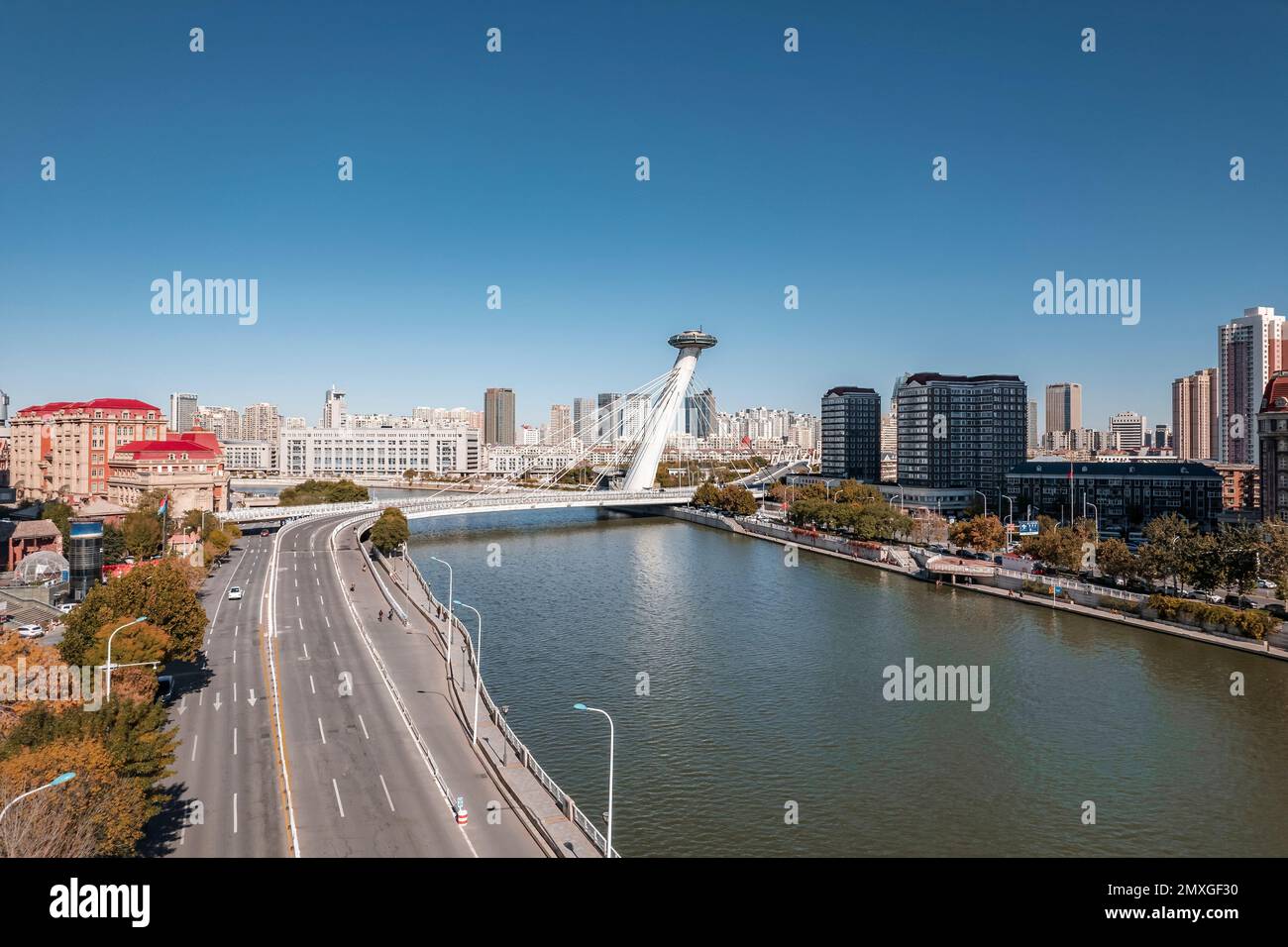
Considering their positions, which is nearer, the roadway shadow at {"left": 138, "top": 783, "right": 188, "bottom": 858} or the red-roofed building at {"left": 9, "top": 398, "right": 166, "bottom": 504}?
the roadway shadow at {"left": 138, "top": 783, "right": 188, "bottom": 858}

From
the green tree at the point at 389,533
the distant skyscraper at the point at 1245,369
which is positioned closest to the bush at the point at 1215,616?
the green tree at the point at 389,533

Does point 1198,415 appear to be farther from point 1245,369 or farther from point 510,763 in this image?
point 510,763

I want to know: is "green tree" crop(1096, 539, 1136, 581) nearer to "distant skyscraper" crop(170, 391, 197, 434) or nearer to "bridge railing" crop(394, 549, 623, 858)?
"bridge railing" crop(394, 549, 623, 858)

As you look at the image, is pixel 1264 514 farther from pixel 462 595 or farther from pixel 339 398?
pixel 339 398

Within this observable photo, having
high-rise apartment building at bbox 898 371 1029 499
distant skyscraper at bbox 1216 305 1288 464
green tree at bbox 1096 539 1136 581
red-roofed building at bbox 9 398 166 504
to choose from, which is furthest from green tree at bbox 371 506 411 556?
distant skyscraper at bbox 1216 305 1288 464

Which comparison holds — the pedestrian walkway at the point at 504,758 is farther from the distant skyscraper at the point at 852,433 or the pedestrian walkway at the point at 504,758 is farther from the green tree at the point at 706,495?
the distant skyscraper at the point at 852,433
